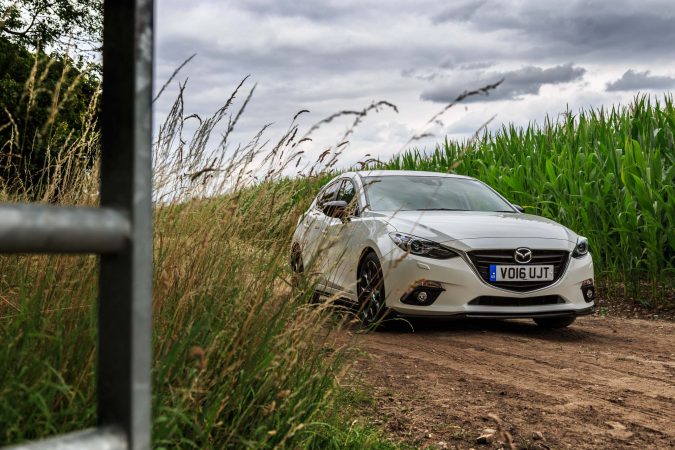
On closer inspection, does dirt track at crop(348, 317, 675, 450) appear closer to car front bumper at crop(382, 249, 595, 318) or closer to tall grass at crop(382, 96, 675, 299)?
car front bumper at crop(382, 249, 595, 318)

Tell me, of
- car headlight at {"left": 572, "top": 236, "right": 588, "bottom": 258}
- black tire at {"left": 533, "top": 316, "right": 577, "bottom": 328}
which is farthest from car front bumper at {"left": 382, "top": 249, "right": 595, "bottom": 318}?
black tire at {"left": 533, "top": 316, "right": 577, "bottom": 328}

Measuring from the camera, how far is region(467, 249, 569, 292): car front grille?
7727 mm

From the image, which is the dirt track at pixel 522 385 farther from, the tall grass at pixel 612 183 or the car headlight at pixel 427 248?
the tall grass at pixel 612 183

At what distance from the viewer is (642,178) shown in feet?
37.6

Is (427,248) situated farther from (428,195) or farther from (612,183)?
(612,183)

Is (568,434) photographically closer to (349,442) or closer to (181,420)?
(349,442)

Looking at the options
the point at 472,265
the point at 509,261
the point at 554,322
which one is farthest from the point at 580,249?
the point at 472,265

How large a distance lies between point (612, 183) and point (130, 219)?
1193 centimetres

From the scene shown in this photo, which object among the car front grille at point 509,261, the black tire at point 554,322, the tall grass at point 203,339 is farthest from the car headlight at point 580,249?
the tall grass at point 203,339

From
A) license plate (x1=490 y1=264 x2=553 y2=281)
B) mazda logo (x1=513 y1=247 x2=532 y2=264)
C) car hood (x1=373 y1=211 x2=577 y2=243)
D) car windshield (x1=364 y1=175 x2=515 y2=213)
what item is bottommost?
license plate (x1=490 y1=264 x2=553 y2=281)

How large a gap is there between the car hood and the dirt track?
3.26 ft

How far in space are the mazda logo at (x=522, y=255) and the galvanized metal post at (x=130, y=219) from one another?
7.06 metres

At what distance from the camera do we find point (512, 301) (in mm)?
7828

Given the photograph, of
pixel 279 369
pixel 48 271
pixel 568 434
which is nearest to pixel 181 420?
pixel 279 369
